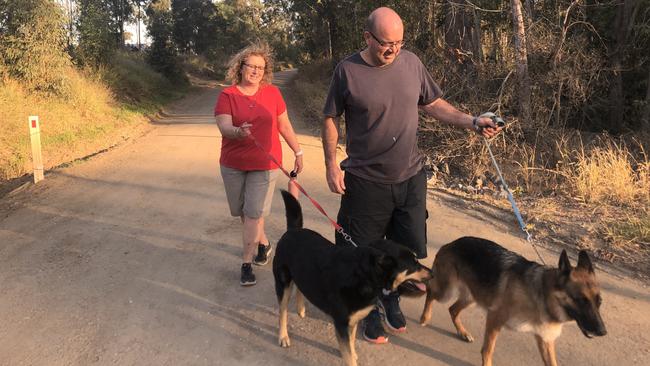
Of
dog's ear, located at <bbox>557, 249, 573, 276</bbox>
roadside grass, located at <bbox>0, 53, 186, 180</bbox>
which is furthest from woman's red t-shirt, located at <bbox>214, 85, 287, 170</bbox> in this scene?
roadside grass, located at <bbox>0, 53, 186, 180</bbox>

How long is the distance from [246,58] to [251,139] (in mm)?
738

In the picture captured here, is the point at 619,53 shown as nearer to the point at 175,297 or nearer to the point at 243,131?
the point at 243,131

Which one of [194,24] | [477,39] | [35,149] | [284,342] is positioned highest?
[194,24]

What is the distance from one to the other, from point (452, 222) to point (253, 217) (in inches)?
117

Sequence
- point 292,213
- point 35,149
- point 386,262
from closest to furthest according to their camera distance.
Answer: point 386,262 < point 292,213 < point 35,149

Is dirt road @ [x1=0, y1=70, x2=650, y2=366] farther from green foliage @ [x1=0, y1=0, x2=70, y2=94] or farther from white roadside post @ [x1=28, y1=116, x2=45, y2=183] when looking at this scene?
green foliage @ [x1=0, y1=0, x2=70, y2=94]

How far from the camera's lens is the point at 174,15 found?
143 ft

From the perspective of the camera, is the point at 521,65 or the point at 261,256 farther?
the point at 521,65

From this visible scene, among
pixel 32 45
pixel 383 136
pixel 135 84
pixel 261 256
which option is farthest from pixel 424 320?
pixel 135 84

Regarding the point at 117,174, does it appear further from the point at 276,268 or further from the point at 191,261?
the point at 276,268

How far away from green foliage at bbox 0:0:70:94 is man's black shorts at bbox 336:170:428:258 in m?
13.6

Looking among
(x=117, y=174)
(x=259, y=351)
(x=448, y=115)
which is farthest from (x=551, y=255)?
(x=117, y=174)

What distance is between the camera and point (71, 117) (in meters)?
13.6

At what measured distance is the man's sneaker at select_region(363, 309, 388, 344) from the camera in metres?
3.62
